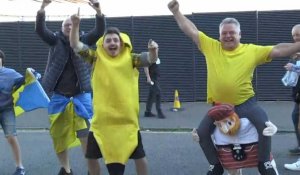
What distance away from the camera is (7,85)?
6.64 meters

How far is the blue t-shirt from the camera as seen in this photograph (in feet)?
21.7

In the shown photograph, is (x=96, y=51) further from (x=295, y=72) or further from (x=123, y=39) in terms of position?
(x=295, y=72)

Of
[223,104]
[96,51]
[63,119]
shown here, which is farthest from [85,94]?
[223,104]

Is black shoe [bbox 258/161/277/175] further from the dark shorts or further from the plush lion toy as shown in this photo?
the dark shorts

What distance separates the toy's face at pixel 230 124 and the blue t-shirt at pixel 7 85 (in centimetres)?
294

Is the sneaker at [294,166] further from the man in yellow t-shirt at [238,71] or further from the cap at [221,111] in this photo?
the cap at [221,111]

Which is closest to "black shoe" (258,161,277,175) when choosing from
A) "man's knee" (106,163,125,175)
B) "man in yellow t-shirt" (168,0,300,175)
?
"man in yellow t-shirt" (168,0,300,175)

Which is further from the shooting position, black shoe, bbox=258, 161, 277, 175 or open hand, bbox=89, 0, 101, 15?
open hand, bbox=89, 0, 101, 15

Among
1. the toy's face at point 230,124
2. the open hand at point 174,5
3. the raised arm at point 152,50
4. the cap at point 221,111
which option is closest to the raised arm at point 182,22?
the open hand at point 174,5

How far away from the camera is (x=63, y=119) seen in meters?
6.14

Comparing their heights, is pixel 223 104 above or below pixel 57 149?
above

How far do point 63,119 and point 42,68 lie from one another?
31.5ft

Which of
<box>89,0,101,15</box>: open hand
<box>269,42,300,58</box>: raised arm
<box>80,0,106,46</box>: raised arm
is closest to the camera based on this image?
<box>269,42,300,58</box>: raised arm

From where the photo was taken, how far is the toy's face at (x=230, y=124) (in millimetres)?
4887
